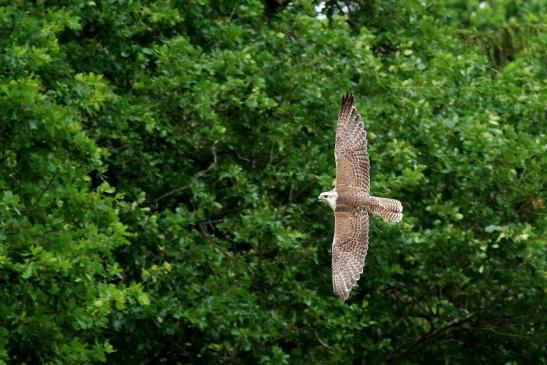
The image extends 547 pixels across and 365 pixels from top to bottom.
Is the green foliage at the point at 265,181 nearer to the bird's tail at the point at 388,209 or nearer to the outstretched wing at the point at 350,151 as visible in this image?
the outstretched wing at the point at 350,151

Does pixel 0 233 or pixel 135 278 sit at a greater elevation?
pixel 0 233

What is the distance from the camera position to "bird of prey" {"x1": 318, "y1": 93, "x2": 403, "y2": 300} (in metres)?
13.4

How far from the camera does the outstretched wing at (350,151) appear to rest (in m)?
13.7

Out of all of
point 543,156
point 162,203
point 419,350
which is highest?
point 543,156

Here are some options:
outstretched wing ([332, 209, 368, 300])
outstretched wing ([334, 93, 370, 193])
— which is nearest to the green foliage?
outstretched wing ([334, 93, 370, 193])

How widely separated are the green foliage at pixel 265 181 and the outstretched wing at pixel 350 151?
136 centimetres

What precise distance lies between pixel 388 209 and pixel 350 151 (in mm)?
760

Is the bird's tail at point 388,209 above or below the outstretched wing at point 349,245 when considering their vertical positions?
above

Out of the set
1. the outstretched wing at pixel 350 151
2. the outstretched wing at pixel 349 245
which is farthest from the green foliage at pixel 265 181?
the outstretched wing at pixel 349 245

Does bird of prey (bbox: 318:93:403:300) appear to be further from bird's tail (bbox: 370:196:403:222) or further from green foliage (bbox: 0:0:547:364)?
green foliage (bbox: 0:0:547:364)

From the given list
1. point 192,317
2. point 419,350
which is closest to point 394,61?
point 419,350

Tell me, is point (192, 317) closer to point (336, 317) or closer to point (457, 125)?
point (336, 317)

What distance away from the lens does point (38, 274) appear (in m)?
13.4

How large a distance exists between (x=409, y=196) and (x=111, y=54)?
11.0ft
